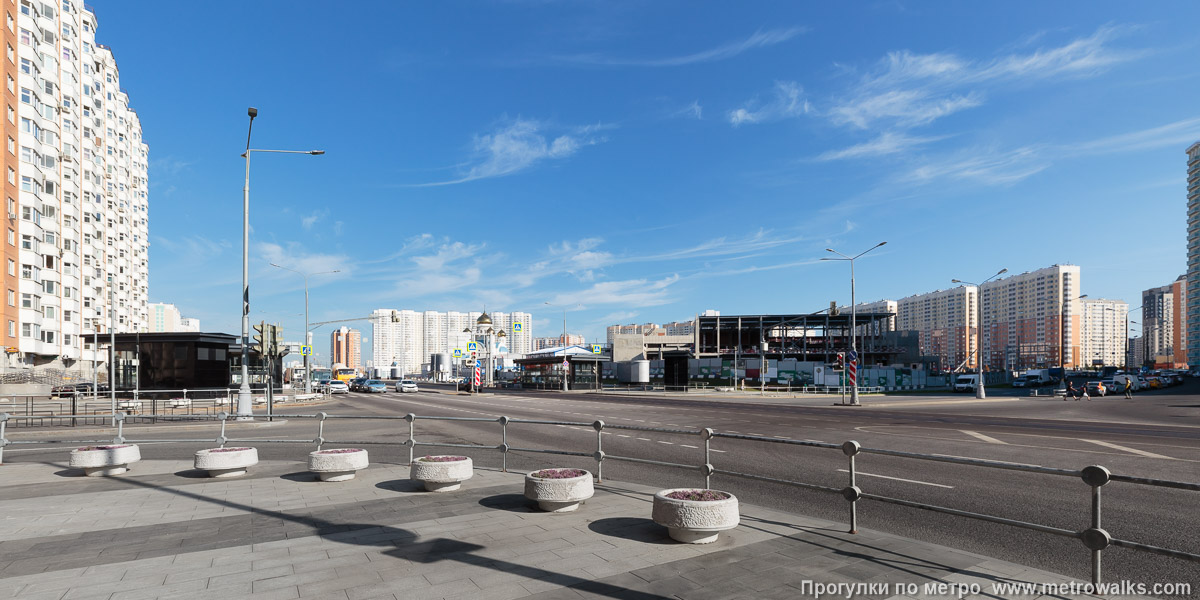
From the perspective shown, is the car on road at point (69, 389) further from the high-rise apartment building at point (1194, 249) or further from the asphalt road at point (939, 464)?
the high-rise apartment building at point (1194, 249)

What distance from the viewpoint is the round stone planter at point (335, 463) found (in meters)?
9.93

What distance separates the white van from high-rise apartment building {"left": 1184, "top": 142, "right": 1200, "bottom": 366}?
4008 inches

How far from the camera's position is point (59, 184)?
63.9 m

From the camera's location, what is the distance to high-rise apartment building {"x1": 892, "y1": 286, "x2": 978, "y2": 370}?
15525 centimetres

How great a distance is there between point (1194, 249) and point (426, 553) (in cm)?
17454

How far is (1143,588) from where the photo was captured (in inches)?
209

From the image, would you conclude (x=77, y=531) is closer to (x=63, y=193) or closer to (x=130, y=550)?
(x=130, y=550)

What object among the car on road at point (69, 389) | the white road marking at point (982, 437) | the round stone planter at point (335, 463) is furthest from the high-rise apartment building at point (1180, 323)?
the car on road at point (69, 389)

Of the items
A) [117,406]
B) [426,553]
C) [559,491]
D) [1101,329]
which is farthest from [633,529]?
[1101,329]

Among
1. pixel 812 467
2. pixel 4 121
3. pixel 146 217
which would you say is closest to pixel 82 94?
pixel 4 121

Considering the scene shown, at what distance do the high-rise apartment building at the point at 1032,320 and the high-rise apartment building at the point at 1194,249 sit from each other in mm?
19447

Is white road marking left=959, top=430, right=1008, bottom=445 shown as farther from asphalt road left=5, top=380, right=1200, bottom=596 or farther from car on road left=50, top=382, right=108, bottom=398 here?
car on road left=50, top=382, right=108, bottom=398

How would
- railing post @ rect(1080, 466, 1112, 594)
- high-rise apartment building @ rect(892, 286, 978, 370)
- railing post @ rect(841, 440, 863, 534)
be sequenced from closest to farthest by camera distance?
railing post @ rect(1080, 466, 1112, 594)
railing post @ rect(841, 440, 863, 534)
high-rise apartment building @ rect(892, 286, 978, 370)

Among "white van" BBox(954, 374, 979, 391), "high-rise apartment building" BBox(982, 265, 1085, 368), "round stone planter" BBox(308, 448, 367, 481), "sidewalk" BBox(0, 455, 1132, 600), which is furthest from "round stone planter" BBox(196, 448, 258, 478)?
"high-rise apartment building" BBox(982, 265, 1085, 368)
